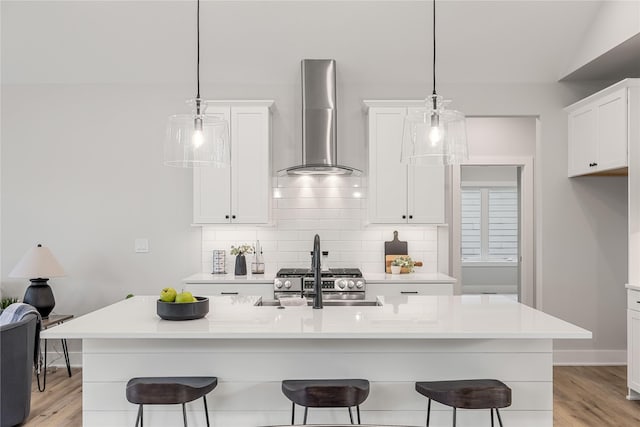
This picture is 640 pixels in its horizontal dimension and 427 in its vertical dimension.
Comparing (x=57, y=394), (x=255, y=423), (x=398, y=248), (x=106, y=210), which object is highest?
(x=106, y=210)

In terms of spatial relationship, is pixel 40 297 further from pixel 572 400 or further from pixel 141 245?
pixel 572 400

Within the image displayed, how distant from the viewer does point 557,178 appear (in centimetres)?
523

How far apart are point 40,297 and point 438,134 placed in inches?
148

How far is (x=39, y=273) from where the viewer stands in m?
4.57

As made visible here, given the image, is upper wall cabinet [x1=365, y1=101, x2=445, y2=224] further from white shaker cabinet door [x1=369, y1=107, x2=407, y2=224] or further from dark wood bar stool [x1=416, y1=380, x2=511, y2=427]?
dark wood bar stool [x1=416, y1=380, x2=511, y2=427]

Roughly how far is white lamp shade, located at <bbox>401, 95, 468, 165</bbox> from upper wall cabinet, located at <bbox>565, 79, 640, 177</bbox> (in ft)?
6.83

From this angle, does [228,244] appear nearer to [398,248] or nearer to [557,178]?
[398,248]

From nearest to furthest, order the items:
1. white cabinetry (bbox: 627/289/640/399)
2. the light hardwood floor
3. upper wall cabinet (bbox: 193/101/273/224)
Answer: the light hardwood floor, white cabinetry (bbox: 627/289/640/399), upper wall cabinet (bbox: 193/101/273/224)

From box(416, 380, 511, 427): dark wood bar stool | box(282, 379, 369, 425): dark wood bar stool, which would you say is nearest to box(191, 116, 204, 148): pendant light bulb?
box(282, 379, 369, 425): dark wood bar stool

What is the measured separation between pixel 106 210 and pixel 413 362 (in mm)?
3680

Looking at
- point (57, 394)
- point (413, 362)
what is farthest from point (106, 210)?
point (413, 362)

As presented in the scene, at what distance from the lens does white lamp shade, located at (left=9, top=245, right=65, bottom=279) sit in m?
4.55

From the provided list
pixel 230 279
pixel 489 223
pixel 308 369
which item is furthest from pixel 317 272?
pixel 489 223

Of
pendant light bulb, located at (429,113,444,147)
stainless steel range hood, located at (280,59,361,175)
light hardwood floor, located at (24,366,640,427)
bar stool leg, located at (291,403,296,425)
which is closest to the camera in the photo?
bar stool leg, located at (291,403,296,425)
